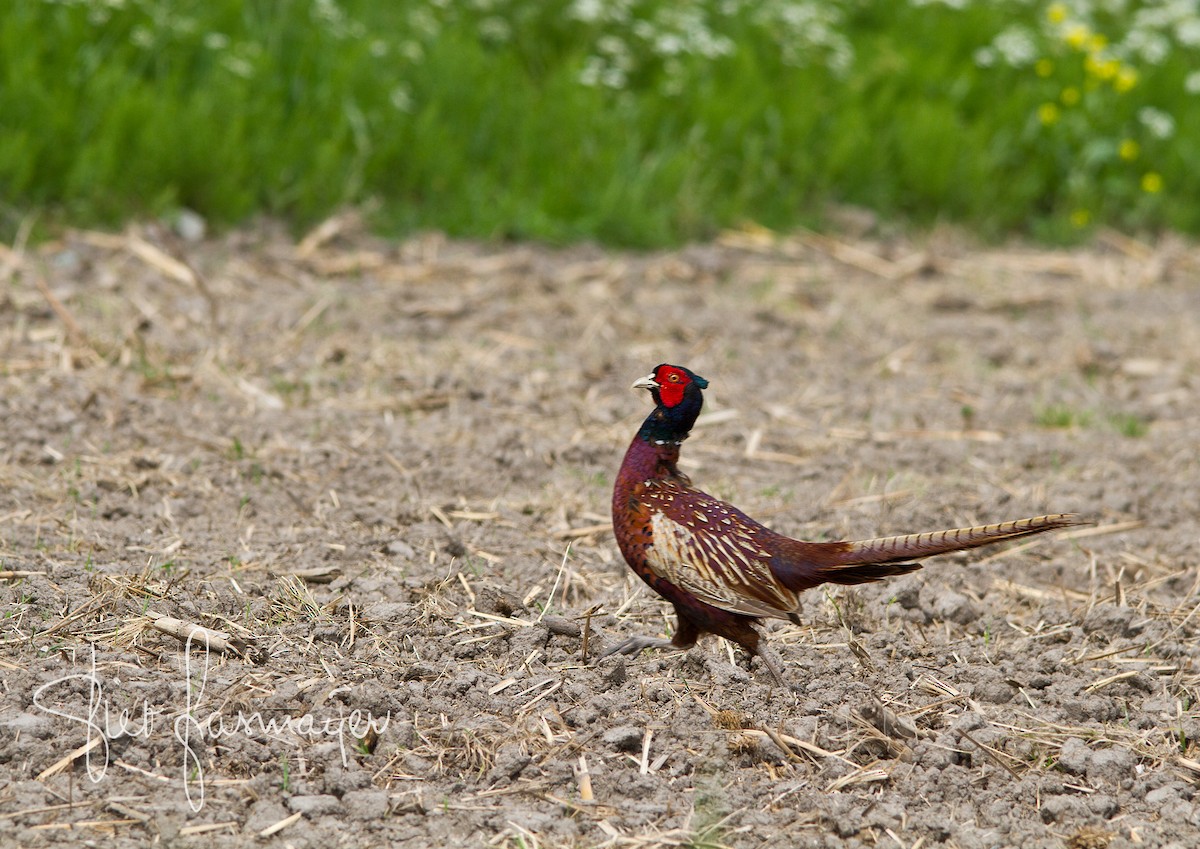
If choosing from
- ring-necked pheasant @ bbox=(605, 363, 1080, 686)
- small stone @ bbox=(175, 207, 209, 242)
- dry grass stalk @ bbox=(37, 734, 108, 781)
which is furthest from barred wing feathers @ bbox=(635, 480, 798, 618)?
small stone @ bbox=(175, 207, 209, 242)

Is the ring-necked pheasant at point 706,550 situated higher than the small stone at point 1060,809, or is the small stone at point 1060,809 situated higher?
the ring-necked pheasant at point 706,550

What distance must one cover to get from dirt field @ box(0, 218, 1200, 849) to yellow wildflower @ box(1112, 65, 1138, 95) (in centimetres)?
228

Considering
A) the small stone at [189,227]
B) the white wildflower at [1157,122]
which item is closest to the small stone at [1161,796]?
the small stone at [189,227]

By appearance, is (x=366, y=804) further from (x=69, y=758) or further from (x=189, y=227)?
(x=189, y=227)

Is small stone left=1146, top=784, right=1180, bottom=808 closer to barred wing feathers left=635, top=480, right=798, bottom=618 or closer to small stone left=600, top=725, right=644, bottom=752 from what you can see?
barred wing feathers left=635, top=480, right=798, bottom=618

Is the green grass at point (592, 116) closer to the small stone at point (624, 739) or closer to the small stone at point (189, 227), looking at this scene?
the small stone at point (189, 227)

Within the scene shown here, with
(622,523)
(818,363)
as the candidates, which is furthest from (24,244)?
(622,523)

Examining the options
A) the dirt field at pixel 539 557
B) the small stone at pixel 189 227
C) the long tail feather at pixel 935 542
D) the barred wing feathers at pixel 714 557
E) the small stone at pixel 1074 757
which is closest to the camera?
the dirt field at pixel 539 557

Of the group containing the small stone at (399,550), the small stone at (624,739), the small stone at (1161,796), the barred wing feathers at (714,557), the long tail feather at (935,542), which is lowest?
the small stone at (399,550)

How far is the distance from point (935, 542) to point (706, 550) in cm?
57

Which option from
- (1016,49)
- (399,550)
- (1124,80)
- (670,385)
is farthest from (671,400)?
(1124,80)

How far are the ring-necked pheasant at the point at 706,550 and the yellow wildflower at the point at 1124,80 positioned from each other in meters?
6.42

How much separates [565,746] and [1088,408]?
361cm

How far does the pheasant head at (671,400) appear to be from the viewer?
3.64m
